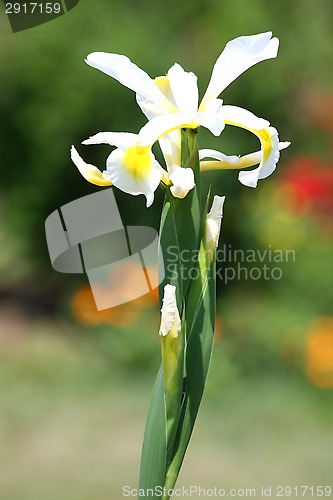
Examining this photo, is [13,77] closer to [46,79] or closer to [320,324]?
[46,79]

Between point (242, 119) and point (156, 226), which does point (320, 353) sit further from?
point (242, 119)

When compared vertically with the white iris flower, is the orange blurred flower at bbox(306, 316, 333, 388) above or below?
below

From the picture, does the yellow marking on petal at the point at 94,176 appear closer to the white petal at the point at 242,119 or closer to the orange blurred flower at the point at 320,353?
the white petal at the point at 242,119

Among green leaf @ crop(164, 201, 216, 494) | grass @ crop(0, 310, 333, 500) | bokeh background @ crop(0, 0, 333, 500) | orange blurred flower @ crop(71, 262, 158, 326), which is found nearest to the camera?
green leaf @ crop(164, 201, 216, 494)

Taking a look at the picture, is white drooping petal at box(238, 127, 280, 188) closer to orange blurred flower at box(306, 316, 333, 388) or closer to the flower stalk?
the flower stalk

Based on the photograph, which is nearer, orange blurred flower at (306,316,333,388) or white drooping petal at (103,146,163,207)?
white drooping petal at (103,146,163,207)

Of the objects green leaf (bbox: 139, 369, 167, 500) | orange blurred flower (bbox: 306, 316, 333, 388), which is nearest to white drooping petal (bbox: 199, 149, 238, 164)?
green leaf (bbox: 139, 369, 167, 500)

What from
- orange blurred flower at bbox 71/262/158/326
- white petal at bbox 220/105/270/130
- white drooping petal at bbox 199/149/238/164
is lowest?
orange blurred flower at bbox 71/262/158/326

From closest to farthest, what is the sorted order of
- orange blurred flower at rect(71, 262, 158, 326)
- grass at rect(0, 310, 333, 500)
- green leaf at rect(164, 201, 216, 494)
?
green leaf at rect(164, 201, 216, 494), grass at rect(0, 310, 333, 500), orange blurred flower at rect(71, 262, 158, 326)
